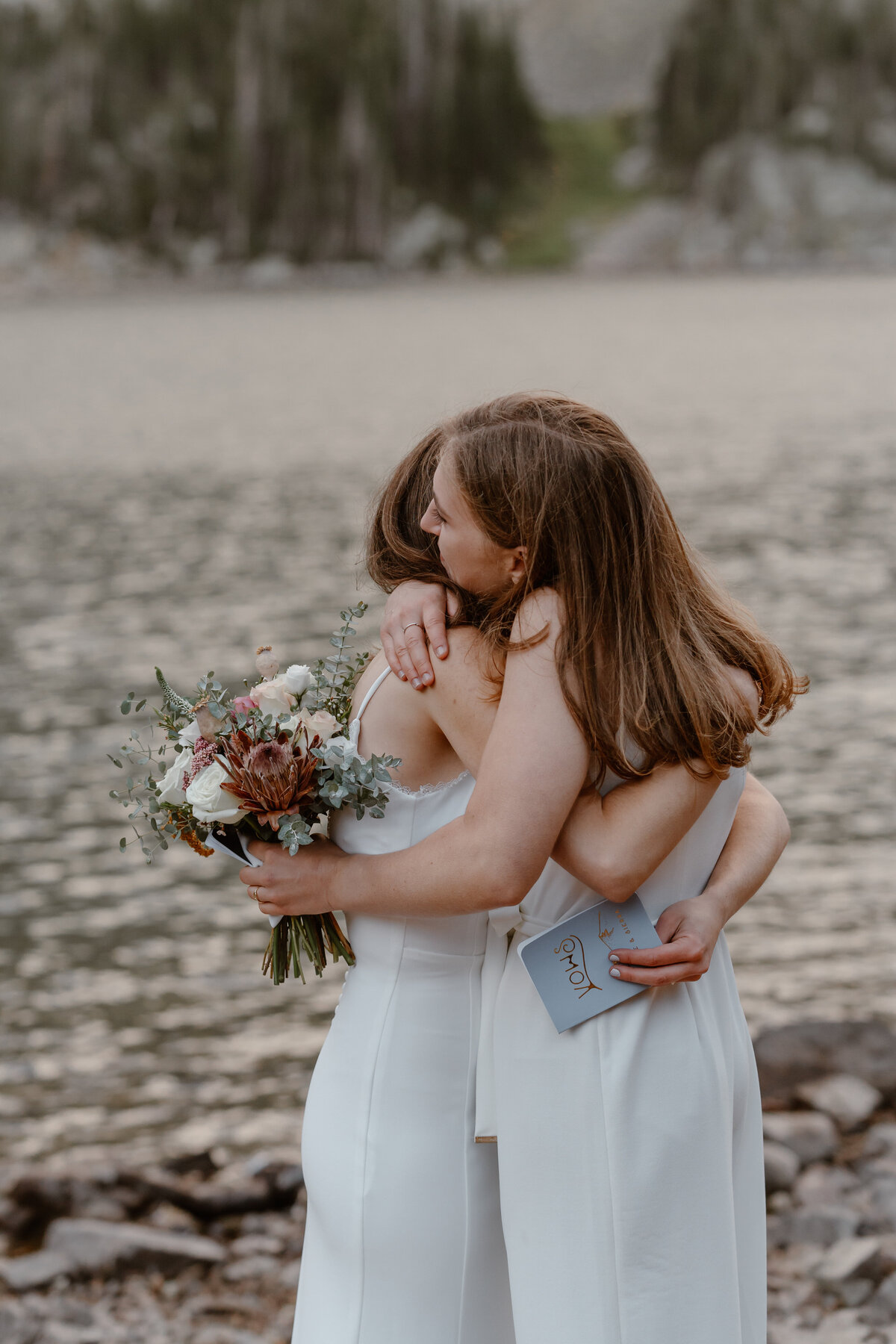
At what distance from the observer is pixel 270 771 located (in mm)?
2070

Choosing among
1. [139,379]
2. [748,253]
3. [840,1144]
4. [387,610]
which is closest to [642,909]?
[387,610]

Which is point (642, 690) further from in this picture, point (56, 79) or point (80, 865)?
point (56, 79)

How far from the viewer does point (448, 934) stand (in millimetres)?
2229

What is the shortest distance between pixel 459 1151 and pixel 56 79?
153 m

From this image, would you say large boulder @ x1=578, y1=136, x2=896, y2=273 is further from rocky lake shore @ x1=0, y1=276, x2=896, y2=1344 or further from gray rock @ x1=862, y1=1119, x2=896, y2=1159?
gray rock @ x1=862, y1=1119, x2=896, y2=1159

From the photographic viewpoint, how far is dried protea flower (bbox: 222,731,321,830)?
6.79 ft

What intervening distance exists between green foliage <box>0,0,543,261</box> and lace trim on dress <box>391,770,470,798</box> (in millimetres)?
129172

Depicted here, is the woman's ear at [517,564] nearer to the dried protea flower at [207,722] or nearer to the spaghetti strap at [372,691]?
the spaghetti strap at [372,691]

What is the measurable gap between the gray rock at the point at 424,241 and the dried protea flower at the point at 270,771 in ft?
428

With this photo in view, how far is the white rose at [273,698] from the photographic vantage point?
2.12 metres

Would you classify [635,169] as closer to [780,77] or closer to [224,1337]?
[780,77]

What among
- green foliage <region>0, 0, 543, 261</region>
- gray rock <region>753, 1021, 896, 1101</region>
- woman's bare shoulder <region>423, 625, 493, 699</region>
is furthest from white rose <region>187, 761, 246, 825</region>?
green foliage <region>0, 0, 543, 261</region>

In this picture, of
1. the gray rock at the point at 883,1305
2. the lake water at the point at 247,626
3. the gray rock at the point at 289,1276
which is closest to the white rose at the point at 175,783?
the lake water at the point at 247,626

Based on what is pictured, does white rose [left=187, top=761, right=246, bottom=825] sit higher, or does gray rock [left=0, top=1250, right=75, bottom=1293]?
white rose [left=187, top=761, right=246, bottom=825]
